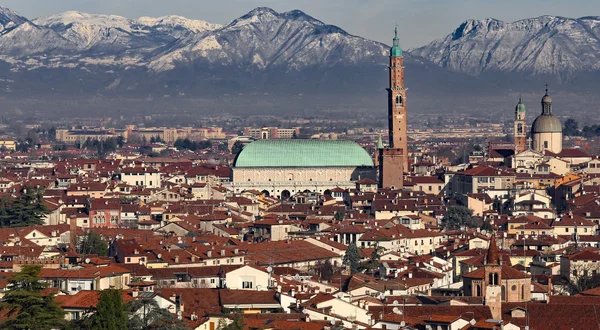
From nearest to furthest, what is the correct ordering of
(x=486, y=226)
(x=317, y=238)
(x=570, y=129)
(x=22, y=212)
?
1. (x=317, y=238)
2. (x=22, y=212)
3. (x=486, y=226)
4. (x=570, y=129)

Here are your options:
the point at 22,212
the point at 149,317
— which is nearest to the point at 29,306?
the point at 149,317

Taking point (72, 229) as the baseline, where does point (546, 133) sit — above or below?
below

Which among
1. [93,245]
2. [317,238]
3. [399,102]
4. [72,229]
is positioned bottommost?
[317,238]

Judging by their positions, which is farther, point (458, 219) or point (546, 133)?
point (546, 133)

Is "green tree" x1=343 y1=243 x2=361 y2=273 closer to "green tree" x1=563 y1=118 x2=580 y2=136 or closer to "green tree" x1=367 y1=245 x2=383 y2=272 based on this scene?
"green tree" x1=367 y1=245 x2=383 y2=272

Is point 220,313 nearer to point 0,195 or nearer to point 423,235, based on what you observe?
point 423,235

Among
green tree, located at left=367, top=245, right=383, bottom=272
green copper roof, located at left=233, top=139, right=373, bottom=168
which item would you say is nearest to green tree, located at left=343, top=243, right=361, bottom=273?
green tree, located at left=367, top=245, right=383, bottom=272

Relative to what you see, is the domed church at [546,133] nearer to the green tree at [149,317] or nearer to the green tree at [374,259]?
the green tree at [374,259]

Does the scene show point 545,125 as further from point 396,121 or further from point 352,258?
point 352,258
